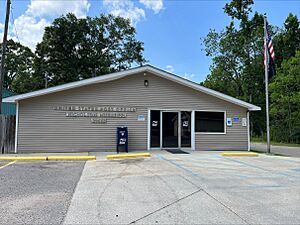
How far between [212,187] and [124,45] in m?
33.5

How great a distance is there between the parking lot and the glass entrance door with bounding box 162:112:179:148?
15.3 feet

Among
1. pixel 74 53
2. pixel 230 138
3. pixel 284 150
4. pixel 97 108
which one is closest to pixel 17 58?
pixel 74 53

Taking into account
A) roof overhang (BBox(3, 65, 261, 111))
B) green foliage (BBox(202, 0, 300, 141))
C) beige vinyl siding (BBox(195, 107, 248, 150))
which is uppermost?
green foliage (BBox(202, 0, 300, 141))

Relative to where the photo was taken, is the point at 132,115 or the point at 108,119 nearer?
the point at 108,119

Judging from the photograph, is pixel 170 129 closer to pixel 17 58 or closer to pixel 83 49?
pixel 83 49

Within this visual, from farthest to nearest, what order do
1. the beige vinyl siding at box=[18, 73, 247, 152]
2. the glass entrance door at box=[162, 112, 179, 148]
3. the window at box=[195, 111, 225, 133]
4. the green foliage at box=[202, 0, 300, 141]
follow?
the green foliage at box=[202, 0, 300, 141], the window at box=[195, 111, 225, 133], the glass entrance door at box=[162, 112, 179, 148], the beige vinyl siding at box=[18, 73, 247, 152]

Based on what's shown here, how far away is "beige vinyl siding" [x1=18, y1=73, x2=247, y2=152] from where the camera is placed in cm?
1112

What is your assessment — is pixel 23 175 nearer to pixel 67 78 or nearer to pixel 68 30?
pixel 67 78

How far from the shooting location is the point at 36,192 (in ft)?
16.6

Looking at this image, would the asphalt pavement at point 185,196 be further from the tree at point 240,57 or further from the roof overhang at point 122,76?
the tree at point 240,57

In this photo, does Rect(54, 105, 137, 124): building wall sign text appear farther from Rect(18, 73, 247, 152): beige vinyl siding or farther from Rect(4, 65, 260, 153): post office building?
Rect(18, 73, 247, 152): beige vinyl siding

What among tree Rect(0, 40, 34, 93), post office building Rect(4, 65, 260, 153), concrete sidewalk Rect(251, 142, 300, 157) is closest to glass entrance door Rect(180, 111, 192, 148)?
post office building Rect(4, 65, 260, 153)

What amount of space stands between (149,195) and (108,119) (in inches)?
290

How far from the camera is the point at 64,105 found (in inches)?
451
